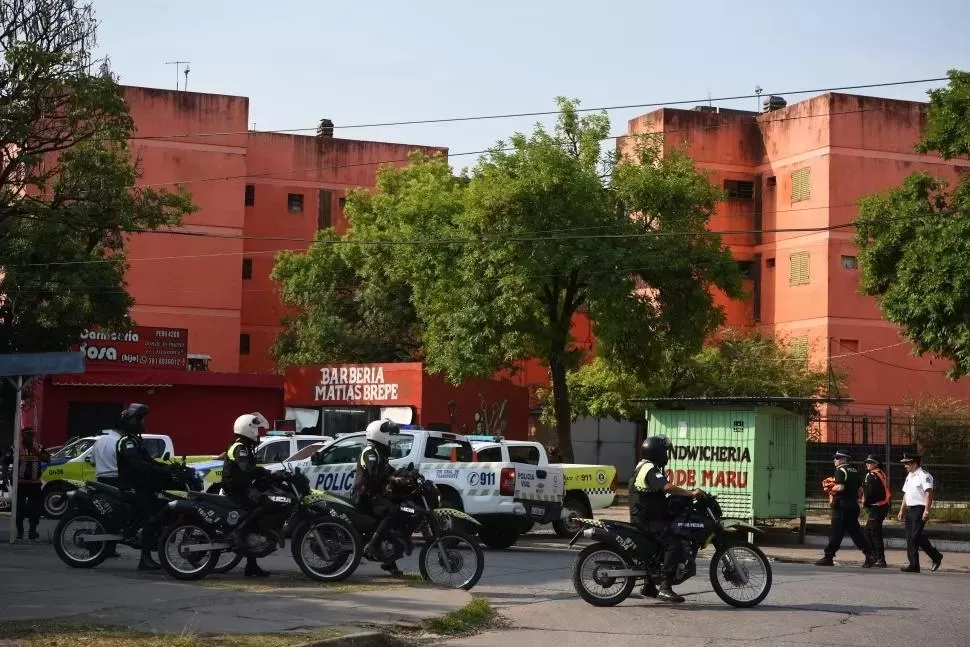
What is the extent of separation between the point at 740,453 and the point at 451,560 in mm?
10615

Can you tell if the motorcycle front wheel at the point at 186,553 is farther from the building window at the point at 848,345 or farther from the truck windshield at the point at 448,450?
the building window at the point at 848,345

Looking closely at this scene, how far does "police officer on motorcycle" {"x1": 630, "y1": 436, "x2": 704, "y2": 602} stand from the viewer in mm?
13609

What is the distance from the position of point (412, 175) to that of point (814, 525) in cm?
2737

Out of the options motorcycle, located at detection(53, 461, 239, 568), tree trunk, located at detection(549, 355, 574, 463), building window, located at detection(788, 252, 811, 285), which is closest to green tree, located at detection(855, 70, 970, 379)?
tree trunk, located at detection(549, 355, 574, 463)

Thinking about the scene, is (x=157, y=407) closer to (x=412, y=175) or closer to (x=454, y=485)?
(x=412, y=175)

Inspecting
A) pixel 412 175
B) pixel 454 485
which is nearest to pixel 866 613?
pixel 454 485

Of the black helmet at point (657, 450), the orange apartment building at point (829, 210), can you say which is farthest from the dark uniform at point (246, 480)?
the orange apartment building at point (829, 210)

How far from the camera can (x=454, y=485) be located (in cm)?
2162

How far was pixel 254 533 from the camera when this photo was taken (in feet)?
48.9

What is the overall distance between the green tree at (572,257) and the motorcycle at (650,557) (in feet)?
65.0

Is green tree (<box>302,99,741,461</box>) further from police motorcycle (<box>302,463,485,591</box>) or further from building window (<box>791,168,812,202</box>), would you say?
police motorcycle (<box>302,463,485,591</box>)

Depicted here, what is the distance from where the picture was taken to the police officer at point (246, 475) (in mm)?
14969

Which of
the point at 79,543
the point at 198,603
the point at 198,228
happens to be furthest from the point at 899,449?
the point at 198,228

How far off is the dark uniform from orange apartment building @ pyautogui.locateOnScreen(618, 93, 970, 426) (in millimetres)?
35780
